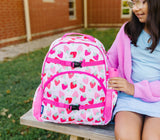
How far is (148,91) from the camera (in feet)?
5.03

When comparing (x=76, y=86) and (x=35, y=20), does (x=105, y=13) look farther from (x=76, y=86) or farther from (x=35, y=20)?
(x=76, y=86)

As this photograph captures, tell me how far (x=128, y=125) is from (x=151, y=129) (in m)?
0.13

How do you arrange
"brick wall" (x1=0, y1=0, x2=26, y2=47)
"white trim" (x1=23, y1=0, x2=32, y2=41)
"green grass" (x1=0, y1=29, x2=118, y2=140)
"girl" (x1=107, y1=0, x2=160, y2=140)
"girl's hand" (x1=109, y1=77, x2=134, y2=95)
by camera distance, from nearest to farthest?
"girl" (x1=107, y1=0, x2=160, y2=140) → "girl's hand" (x1=109, y1=77, x2=134, y2=95) → "green grass" (x1=0, y1=29, x2=118, y2=140) → "brick wall" (x1=0, y1=0, x2=26, y2=47) → "white trim" (x1=23, y1=0, x2=32, y2=41)

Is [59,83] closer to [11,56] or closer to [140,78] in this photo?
[140,78]

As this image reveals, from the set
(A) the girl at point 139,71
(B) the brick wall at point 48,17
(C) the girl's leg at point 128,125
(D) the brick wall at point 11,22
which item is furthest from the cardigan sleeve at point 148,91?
(B) the brick wall at point 48,17

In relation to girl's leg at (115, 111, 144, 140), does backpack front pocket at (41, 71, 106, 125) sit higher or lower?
higher

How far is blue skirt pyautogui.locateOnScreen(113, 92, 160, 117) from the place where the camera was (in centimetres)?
147

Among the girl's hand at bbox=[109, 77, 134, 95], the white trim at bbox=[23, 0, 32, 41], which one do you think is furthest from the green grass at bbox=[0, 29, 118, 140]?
the white trim at bbox=[23, 0, 32, 41]

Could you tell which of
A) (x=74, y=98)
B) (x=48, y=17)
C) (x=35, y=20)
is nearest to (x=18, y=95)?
(x=74, y=98)

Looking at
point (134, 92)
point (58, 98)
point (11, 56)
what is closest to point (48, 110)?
point (58, 98)

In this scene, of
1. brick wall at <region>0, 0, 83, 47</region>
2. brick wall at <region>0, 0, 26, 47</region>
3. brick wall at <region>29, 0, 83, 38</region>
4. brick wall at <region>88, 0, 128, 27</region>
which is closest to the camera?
brick wall at <region>0, 0, 26, 47</region>

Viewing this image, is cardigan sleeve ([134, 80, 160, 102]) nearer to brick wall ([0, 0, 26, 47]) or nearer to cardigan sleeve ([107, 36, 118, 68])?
cardigan sleeve ([107, 36, 118, 68])

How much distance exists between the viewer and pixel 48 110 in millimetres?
1482

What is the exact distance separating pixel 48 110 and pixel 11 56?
→ 4769 mm
